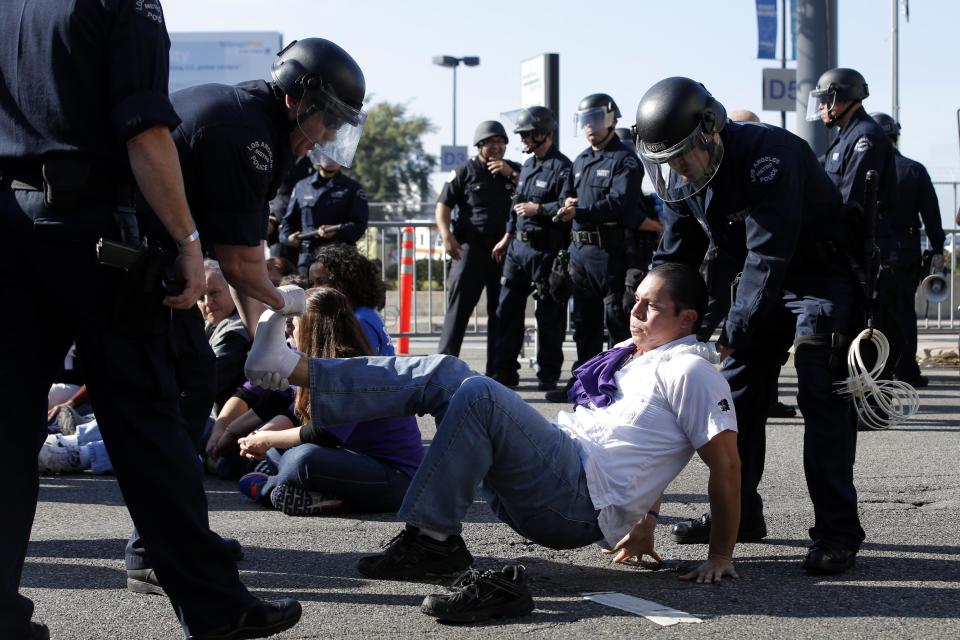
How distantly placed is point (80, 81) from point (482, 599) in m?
1.75

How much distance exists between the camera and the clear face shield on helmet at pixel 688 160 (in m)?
4.09

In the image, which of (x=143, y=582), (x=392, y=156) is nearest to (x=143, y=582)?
(x=143, y=582)

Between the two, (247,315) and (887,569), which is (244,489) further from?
(887,569)

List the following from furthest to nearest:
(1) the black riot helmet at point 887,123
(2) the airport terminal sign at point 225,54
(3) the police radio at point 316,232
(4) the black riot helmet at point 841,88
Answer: (2) the airport terminal sign at point 225,54 < (3) the police radio at point 316,232 < (1) the black riot helmet at point 887,123 < (4) the black riot helmet at point 841,88

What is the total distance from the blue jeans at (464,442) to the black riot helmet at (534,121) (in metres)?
5.97

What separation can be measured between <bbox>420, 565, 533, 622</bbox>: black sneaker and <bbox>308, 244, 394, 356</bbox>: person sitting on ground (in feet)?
6.87

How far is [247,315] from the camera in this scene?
4.00 metres

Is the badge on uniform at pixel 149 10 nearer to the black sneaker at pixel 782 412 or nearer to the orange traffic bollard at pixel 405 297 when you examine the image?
the black sneaker at pixel 782 412

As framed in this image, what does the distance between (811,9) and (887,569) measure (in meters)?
7.65

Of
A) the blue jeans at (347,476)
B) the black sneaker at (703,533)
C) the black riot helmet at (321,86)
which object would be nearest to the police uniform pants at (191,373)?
the black riot helmet at (321,86)

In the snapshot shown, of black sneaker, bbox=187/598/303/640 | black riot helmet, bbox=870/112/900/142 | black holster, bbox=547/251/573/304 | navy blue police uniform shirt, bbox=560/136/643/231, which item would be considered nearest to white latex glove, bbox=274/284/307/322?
black sneaker, bbox=187/598/303/640

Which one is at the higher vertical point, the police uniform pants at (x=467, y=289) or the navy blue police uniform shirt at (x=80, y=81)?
the navy blue police uniform shirt at (x=80, y=81)

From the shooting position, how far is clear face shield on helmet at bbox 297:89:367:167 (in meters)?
3.65

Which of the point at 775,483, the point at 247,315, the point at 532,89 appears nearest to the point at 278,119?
the point at 247,315
